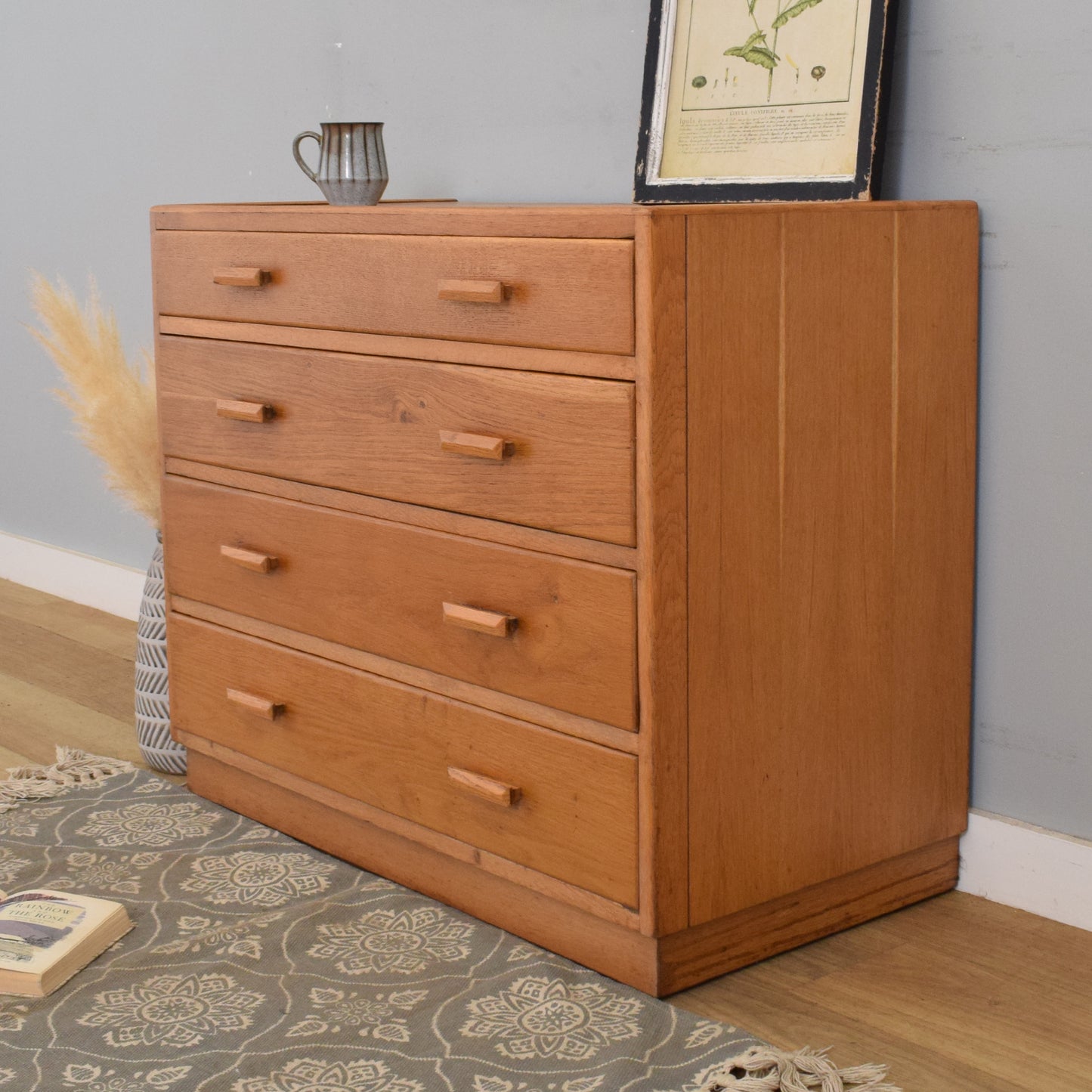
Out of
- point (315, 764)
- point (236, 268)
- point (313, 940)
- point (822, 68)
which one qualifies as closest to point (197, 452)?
point (236, 268)

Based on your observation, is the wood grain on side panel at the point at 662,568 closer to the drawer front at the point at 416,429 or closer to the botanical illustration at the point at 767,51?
the drawer front at the point at 416,429

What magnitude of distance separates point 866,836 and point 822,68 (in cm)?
94

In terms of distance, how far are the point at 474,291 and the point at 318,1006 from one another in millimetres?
793

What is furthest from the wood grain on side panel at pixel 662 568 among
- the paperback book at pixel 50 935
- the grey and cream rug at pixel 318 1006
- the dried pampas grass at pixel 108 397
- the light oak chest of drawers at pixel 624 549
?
the dried pampas grass at pixel 108 397

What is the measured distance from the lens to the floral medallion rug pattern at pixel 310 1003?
1452 millimetres

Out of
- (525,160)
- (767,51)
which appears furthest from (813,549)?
(525,160)

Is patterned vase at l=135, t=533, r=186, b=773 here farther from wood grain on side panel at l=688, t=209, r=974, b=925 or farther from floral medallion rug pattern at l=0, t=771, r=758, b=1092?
wood grain on side panel at l=688, t=209, r=974, b=925

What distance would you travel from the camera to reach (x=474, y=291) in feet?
5.29

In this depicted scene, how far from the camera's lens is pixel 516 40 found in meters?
2.28

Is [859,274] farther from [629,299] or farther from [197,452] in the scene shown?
[197,452]

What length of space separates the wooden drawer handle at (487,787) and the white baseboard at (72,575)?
156 centimetres

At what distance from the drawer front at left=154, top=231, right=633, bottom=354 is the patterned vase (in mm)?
496

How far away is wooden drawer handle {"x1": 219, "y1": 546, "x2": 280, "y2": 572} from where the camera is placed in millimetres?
1987

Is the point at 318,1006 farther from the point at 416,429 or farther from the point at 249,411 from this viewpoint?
the point at 249,411
